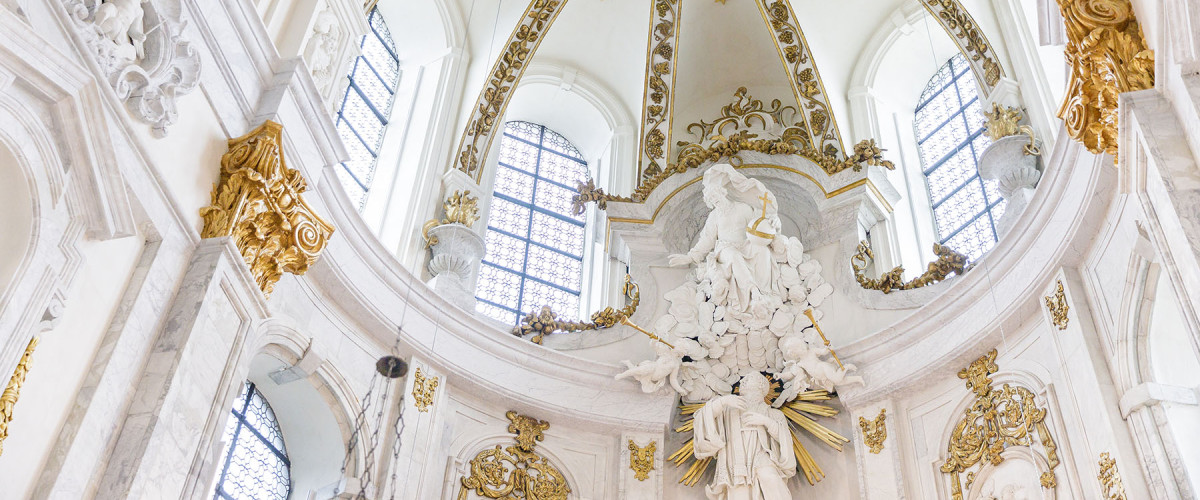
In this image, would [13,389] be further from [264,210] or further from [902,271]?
[902,271]

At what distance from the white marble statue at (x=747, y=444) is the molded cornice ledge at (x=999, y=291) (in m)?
0.83

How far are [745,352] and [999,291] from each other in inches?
110

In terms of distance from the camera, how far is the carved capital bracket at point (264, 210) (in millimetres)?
7680

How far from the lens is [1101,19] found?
6.86 m

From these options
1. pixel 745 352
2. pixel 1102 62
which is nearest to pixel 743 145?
pixel 745 352

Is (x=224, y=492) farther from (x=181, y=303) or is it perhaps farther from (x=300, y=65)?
(x=300, y=65)

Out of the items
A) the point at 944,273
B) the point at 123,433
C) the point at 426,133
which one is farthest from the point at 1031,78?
the point at 123,433

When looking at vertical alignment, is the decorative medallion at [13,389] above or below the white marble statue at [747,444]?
below

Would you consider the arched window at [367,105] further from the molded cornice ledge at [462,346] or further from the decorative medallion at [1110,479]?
the decorative medallion at [1110,479]

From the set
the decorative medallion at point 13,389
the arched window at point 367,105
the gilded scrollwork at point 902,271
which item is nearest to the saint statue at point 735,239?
the gilded scrollwork at point 902,271

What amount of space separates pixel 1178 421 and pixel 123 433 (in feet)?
23.0

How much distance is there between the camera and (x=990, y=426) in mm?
9906

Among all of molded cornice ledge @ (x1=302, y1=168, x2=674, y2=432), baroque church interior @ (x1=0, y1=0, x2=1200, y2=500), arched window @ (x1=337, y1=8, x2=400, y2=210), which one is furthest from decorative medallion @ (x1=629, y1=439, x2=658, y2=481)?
arched window @ (x1=337, y1=8, x2=400, y2=210)

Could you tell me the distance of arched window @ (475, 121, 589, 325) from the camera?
13.1 m
